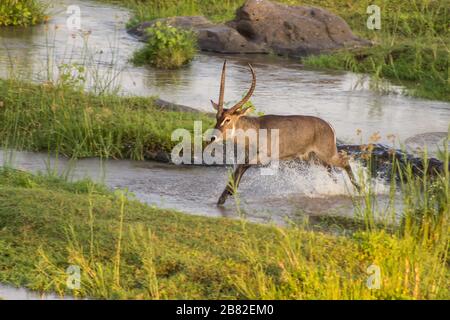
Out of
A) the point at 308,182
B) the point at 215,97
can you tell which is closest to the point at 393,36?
the point at 215,97

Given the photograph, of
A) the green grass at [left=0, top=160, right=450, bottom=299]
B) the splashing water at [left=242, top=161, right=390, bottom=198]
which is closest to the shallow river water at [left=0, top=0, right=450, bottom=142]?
the splashing water at [left=242, top=161, right=390, bottom=198]

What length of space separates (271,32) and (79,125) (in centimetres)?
651

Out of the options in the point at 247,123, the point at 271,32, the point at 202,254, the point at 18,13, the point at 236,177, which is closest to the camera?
the point at 202,254

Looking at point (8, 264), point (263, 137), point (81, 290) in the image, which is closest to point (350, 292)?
point (81, 290)

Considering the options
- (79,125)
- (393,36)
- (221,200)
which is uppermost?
(393,36)

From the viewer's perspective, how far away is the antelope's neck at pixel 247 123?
836 centimetres

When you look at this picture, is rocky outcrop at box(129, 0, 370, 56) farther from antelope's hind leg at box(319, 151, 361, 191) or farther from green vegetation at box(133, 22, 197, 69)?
antelope's hind leg at box(319, 151, 361, 191)

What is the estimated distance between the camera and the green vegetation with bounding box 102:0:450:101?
41.6 feet

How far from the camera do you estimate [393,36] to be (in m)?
14.1

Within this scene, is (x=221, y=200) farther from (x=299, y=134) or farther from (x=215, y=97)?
(x=215, y=97)

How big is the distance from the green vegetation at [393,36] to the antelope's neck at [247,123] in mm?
3968

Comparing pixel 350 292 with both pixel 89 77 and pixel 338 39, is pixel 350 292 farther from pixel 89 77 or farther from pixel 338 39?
pixel 338 39
